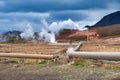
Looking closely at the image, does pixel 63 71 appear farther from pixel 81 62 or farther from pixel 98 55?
pixel 81 62

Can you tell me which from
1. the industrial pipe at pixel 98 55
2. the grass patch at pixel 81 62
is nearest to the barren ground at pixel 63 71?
the grass patch at pixel 81 62

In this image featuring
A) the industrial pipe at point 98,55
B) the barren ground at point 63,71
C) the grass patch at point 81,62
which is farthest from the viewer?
the grass patch at point 81,62

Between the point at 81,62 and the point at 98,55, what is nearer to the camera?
the point at 98,55

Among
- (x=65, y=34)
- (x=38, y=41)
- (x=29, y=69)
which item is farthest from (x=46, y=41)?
(x=29, y=69)

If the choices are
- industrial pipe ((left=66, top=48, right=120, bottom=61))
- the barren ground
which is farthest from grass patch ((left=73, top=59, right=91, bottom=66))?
industrial pipe ((left=66, top=48, right=120, bottom=61))

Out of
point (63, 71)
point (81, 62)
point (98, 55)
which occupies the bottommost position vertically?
point (63, 71)

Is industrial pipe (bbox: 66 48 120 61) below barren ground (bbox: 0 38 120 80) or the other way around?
the other way around

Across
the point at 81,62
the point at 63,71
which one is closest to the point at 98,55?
the point at 63,71

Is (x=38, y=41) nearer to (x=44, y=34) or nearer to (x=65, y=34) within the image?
(x=44, y=34)

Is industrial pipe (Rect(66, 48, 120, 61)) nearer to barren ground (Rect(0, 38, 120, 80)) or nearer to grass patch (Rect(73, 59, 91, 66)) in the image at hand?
grass patch (Rect(73, 59, 91, 66))

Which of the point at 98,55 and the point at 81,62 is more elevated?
the point at 98,55

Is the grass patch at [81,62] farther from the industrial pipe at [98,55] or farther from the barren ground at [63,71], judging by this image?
the industrial pipe at [98,55]

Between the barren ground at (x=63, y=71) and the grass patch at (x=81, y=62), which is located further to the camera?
the grass patch at (x=81, y=62)

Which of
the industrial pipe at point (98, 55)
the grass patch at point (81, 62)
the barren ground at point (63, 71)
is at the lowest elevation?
the barren ground at point (63, 71)
